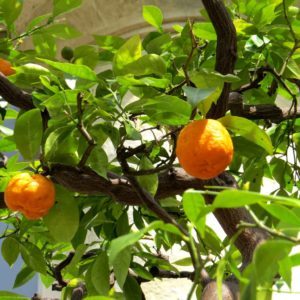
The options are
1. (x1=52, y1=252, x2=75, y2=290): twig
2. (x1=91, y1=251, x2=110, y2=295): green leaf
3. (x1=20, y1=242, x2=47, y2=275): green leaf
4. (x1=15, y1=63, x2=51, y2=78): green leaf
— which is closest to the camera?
(x1=15, y1=63, x2=51, y2=78): green leaf

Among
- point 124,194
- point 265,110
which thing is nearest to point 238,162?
point 265,110

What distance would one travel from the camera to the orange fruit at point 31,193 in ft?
2.55

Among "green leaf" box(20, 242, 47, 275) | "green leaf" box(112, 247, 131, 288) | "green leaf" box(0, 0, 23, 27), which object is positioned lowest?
"green leaf" box(20, 242, 47, 275)

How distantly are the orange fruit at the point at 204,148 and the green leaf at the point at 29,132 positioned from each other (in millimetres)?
183

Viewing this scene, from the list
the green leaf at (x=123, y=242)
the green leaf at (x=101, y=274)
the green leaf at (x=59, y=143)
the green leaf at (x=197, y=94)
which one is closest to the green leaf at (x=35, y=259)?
the green leaf at (x=101, y=274)

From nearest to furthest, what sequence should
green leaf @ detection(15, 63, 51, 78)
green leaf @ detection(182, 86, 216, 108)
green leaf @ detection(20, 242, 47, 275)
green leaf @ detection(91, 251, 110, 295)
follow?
1. green leaf @ detection(182, 86, 216, 108)
2. green leaf @ detection(15, 63, 51, 78)
3. green leaf @ detection(91, 251, 110, 295)
4. green leaf @ detection(20, 242, 47, 275)

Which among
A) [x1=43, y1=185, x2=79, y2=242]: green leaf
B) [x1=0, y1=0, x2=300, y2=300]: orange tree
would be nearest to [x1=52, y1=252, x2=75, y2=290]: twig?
[x1=0, y1=0, x2=300, y2=300]: orange tree

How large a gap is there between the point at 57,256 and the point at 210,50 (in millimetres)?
504

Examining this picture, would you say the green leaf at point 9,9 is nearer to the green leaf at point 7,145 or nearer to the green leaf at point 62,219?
the green leaf at point 7,145

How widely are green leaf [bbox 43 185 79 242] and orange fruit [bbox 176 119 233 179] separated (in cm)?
18

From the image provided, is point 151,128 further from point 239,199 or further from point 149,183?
point 239,199

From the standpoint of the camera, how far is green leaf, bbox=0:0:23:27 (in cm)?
101

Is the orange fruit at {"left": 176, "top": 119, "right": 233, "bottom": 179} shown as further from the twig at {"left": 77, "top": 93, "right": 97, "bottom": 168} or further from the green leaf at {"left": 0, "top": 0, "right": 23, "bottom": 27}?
the green leaf at {"left": 0, "top": 0, "right": 23, "bottom": 27}

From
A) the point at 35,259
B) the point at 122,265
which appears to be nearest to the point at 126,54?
the point at 122,265
